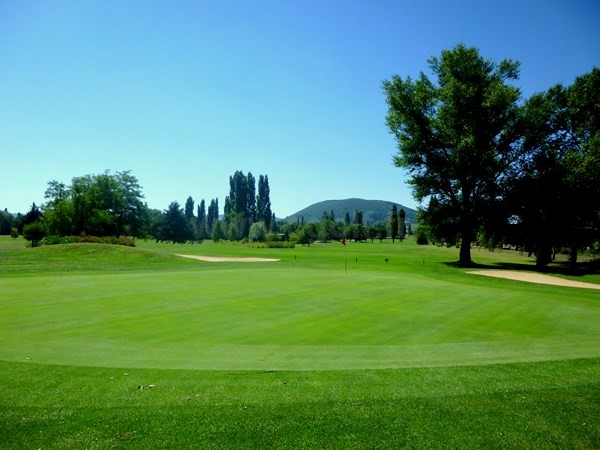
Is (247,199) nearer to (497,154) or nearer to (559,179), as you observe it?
(497,154)

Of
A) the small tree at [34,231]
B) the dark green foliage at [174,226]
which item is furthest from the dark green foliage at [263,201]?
the small tree at [34,231]

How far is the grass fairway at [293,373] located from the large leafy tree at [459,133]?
25614 millimetres

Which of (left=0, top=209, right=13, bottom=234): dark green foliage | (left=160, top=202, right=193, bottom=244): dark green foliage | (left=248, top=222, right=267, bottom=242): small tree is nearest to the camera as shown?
(left=248, top=222, right=267, bottom=242): small tree

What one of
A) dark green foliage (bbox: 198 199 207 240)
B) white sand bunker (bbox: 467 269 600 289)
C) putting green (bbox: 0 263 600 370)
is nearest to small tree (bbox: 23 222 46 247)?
putting green (bbox: 0 263 600 370)

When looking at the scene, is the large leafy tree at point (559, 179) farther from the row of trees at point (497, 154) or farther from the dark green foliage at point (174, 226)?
the dark green foliage at point (174, 226)

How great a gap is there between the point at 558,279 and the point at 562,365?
25.5 metres

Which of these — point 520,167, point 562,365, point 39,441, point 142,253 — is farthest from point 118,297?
point 520,167

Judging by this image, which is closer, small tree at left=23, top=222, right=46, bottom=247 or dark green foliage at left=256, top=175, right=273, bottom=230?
small tree at left=23, top=222, right=46, bottom=247

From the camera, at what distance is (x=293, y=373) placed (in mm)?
6930

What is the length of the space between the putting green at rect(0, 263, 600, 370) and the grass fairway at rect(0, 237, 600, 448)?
0.06m

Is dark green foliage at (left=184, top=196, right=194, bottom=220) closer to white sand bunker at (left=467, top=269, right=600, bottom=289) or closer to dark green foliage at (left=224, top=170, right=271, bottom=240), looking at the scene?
dark green foliage at (left=224, top=170, right=271, bottom=240)

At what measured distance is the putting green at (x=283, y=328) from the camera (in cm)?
777

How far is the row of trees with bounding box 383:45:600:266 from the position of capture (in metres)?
34.4

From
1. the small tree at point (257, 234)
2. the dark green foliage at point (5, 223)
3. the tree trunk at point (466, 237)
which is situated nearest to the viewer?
the tree trunk at point (466, 237)
